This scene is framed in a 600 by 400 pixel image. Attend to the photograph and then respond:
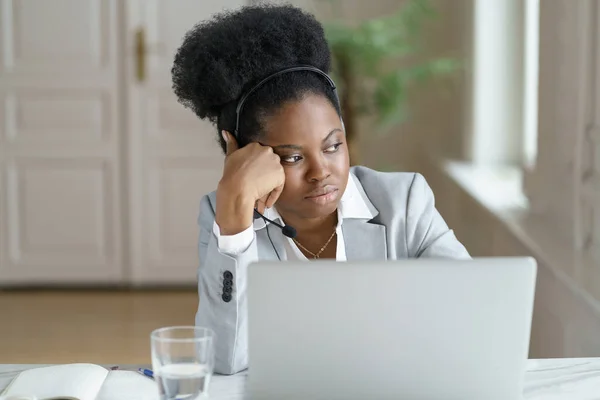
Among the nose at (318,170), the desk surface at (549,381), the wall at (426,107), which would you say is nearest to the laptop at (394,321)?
the desk surface at (549,381)

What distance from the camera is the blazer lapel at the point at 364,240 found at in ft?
5.89

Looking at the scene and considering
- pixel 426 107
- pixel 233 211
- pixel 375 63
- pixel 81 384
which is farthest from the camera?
pixel 426 107

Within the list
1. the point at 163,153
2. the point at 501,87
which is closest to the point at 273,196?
the point at 501,87

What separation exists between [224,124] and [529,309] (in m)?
0.85

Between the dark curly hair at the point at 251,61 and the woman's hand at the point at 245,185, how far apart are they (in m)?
0.07

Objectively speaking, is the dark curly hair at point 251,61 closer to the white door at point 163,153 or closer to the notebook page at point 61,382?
the notebook page at point 61,382

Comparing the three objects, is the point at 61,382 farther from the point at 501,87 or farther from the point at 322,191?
the point at 501,87

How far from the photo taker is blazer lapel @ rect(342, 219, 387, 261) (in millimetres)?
1795

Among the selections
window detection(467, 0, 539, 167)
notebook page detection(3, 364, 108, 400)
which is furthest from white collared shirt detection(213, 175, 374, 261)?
window detection(467, 0, 539, 167)

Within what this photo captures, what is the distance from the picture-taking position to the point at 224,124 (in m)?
1.80

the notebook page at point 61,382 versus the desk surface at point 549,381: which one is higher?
the notebook page at point 61,382

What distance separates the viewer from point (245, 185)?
1.64m

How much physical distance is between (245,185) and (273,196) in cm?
9

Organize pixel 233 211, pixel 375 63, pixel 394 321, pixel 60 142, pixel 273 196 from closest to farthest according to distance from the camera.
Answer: pixel 394 321
pixel 233 211
pixel 273 196
pixel 375 63
pixel 60 142
